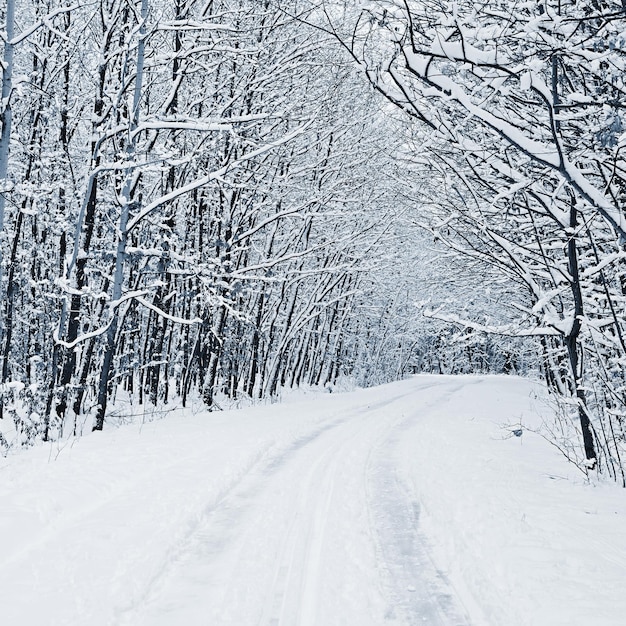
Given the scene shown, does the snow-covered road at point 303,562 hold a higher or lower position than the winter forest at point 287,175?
lower

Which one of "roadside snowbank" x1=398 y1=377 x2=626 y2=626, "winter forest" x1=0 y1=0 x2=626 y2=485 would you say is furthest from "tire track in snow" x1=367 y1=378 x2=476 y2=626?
"winter forest" x1=0 y1=0 x2=626 y2=485

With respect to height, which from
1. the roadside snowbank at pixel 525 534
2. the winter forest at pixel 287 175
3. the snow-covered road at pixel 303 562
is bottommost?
the snow-covered road at pixel 303 562

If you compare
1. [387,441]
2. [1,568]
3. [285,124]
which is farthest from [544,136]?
[285,124]

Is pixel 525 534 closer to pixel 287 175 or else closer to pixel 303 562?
pixel 303 562

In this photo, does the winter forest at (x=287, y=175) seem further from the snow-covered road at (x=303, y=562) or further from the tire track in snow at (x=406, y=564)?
the snow-covered road at (x=303, y=562)

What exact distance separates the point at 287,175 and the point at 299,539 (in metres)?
12.7

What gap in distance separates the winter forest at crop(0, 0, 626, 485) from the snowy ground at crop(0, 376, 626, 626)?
1.67 meters

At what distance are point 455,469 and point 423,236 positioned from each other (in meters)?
26.1

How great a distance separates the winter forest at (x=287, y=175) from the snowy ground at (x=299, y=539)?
5.47 ft

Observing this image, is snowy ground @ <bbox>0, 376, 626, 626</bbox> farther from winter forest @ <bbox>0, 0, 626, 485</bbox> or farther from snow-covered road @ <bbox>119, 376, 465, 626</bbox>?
winter forest @ <bbox>0, 0, 626, 485</bbox>

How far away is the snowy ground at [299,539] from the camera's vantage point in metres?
3.73

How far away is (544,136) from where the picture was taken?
407 cm

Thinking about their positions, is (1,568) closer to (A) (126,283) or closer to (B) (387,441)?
(B) (387,441)

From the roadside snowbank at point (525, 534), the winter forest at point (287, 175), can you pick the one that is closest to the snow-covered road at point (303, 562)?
the roadside snowbank at point (525, 534)
